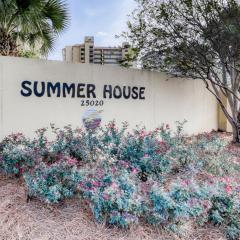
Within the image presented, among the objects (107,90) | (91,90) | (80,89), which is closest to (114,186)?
(80,89)

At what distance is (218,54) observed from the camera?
739 cm

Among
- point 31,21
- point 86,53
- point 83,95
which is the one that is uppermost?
point 86,53

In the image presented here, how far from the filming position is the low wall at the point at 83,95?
5941mm

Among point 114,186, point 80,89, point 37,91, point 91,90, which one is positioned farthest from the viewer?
point 91,90

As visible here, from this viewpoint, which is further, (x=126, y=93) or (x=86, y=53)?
(x=86, y=53)

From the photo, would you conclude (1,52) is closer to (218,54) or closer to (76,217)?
(218,54)

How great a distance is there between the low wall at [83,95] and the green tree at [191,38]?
65 centimetres

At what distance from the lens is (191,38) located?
7.48 metres

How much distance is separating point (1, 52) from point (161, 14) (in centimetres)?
428

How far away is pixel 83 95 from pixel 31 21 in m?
2.32

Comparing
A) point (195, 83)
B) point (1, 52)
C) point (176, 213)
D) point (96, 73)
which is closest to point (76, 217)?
point (176, 213)

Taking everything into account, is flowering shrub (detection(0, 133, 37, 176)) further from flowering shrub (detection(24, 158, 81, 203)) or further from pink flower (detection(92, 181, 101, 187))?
pink flower (detection(92, 181, 101, 187))

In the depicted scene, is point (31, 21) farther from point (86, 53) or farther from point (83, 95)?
point (86, 53)

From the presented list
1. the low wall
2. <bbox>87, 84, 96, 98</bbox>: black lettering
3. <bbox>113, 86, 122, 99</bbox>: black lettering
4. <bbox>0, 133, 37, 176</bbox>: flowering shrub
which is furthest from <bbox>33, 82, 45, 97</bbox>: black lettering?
<bbox>0, 133, 37, 176</bbox>: flowering shrub
